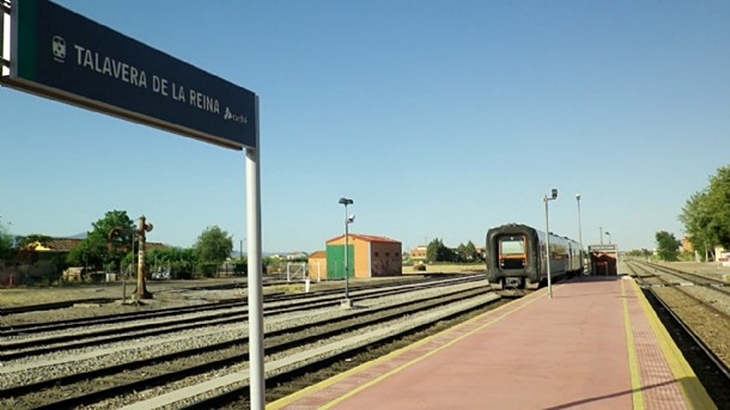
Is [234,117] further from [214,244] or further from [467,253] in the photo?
[467,253]

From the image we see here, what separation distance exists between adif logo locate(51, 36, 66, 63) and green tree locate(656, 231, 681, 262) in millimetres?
147963

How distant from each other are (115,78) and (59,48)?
15.1 inches

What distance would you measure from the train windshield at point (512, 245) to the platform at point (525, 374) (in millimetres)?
14768

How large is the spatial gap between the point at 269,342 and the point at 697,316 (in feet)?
46.6

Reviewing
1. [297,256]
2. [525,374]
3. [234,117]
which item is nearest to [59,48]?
[234,117]

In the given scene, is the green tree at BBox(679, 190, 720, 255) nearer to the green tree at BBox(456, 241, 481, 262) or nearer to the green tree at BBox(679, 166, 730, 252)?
the green tree at BBox(679, 166, 730, 252)

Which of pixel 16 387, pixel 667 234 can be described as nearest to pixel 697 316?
pixel 16 387

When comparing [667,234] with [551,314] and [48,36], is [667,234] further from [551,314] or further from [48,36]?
[48,36]

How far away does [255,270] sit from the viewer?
4.60 m

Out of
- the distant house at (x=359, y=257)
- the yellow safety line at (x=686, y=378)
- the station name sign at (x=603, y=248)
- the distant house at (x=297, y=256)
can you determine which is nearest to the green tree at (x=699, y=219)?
the station name sign at (x=603, y=248)

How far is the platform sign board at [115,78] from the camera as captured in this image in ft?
10.3

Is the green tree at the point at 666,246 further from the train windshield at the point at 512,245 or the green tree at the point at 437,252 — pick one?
the train windshield at the point at 512,245

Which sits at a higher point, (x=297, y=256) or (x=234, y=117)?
(x=234, y=117)

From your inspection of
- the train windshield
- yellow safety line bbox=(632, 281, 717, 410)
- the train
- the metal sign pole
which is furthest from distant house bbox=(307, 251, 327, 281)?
the metal sign pole
